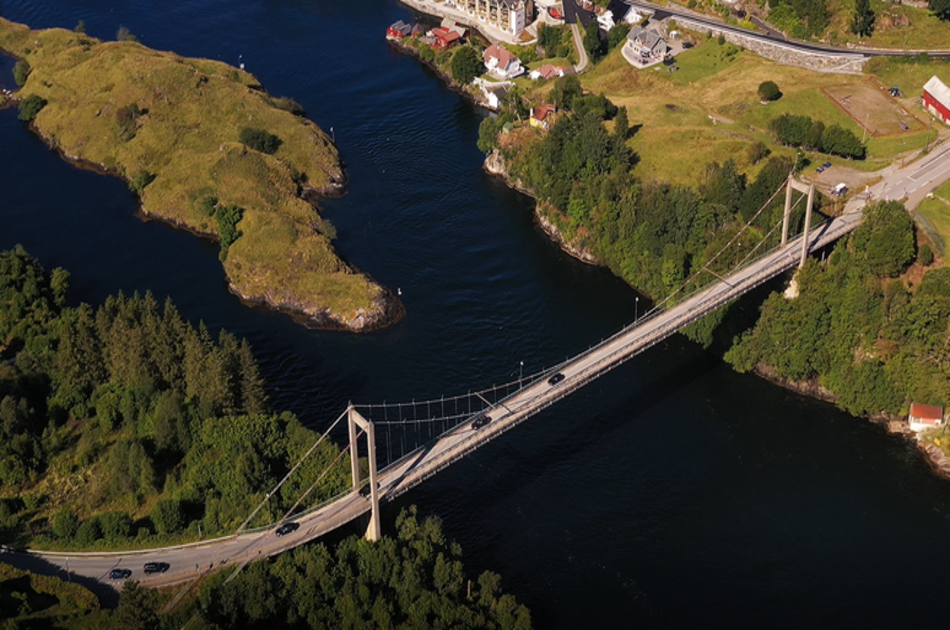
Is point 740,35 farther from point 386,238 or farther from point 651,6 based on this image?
point 386,238

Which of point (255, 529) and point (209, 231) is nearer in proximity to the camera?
point (255, 529)

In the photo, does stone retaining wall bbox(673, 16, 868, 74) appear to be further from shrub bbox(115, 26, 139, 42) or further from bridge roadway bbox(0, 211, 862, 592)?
shrub bbox(115, 26, 139, 42)

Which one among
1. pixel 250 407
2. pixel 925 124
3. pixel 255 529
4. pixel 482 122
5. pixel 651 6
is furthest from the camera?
pixel 651 6

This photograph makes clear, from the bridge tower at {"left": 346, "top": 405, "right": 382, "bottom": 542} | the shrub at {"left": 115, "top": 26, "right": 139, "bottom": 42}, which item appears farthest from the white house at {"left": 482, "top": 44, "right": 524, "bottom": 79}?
the bridge tower at {"left": 346, "top": 405, "right": 382, "bottom": 542}

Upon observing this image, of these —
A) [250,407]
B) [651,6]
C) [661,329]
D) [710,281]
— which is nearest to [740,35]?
[651,6]

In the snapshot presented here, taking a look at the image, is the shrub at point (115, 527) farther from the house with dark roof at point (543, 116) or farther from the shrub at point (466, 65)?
the shrub at point (466, 65)

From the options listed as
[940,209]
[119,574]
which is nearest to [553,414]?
Result: [119,574]
